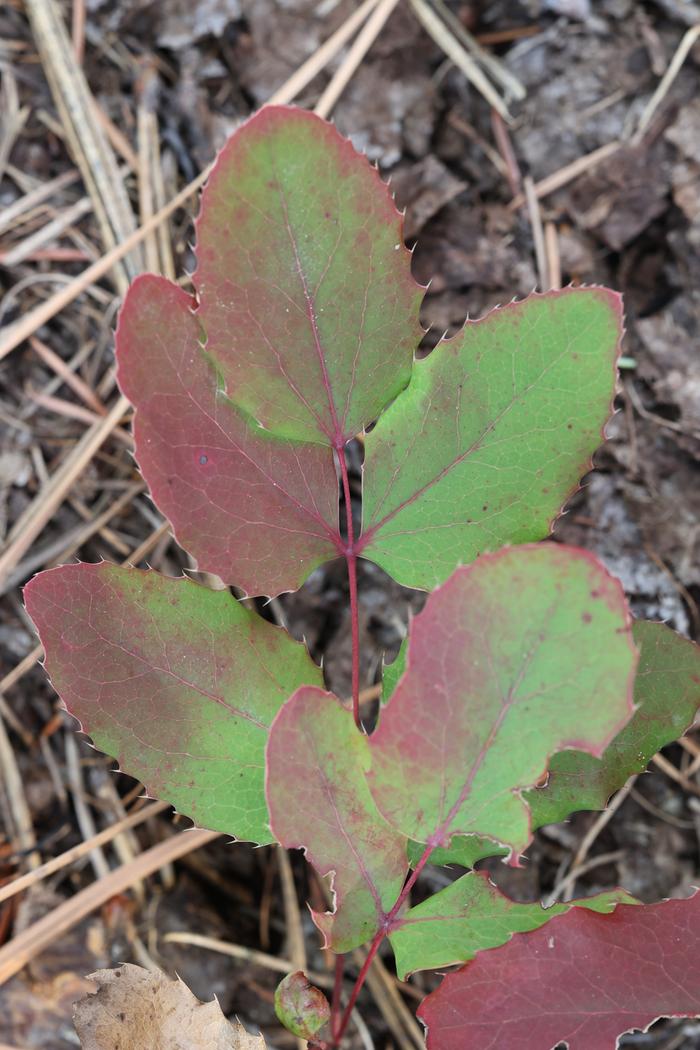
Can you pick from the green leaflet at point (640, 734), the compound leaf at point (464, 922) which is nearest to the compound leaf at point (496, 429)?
the green leaflet at point (640, 734)

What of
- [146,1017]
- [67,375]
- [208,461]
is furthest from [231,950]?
[67,375]

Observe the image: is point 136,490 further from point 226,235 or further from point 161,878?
point 226,235

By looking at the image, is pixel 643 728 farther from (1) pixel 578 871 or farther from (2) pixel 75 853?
(2) pixel 75 853

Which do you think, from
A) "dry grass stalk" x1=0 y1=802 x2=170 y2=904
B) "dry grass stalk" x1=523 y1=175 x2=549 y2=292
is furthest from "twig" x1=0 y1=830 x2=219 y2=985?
"dry grass stalk" x1=523 y1=175 x2=549 y2=292

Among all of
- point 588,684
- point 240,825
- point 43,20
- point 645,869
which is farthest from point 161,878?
A: point 43,20

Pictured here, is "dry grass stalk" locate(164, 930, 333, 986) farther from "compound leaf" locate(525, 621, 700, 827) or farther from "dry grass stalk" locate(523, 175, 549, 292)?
"dry grass stalk" locate(523, 175, 549, 292)

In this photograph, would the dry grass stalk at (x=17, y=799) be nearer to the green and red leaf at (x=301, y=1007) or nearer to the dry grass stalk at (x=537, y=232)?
the green and red leaf at (x=301, y=1007)
